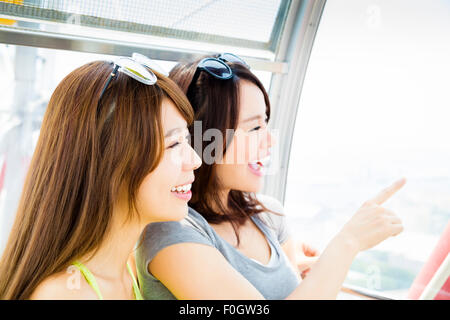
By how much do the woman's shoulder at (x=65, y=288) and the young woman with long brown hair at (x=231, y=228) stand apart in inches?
6.7

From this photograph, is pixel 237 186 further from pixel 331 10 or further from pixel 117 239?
pixel 331 10

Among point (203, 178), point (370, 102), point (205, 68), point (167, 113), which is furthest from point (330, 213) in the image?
point (167, 113)

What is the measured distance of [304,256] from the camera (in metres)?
1.60

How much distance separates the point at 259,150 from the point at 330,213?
1.05 metres

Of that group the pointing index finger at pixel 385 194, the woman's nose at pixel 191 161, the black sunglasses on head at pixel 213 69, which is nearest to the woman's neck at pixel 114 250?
the woman's nose at pixel 191 161

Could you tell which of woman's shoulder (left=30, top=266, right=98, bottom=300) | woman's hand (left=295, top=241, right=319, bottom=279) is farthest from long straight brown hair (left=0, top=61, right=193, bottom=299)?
woman's hand (left=295, top=241, right=319, bottom=279)

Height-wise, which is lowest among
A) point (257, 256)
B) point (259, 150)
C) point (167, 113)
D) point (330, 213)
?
point (330, 213)

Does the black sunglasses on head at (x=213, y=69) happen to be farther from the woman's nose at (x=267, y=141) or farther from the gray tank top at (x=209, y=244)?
the gray tank top at (x=209, y=244)

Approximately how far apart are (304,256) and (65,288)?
3.13ft

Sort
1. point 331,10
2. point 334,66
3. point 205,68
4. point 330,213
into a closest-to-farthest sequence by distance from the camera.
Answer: point 205,68, point 331,10, point 334,66, point 330,213

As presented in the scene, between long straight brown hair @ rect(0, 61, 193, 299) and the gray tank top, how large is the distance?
16 cm

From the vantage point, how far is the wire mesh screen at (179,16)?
1357 mm

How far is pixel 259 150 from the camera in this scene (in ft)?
4.03

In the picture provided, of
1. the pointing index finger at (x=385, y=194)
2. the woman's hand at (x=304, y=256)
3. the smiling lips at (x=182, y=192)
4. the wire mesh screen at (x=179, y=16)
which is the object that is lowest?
the woman's hand at (x=304, y=256)
